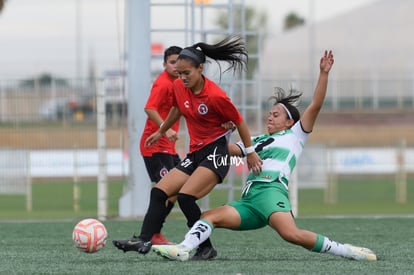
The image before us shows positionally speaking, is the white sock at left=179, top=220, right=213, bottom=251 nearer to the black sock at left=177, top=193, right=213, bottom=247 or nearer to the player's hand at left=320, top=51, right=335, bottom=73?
the black sock at left=177, top=193, right=213, bottom=247

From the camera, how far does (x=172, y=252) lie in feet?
26.8

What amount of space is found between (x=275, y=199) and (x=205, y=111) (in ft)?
3.11

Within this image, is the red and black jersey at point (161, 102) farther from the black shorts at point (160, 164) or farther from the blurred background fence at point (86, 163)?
the blurred background fence at point (86, 163)

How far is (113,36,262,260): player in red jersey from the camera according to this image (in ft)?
28.1

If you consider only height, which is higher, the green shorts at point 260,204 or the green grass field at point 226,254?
the green shorts at point 260,204

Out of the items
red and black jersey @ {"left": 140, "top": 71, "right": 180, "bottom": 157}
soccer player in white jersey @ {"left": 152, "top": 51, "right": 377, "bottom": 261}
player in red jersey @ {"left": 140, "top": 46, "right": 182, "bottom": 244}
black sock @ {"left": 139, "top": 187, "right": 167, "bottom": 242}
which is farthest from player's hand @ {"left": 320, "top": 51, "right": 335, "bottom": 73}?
red and black jersey @ {"left": 140, "top": 71, "right": 180, "bottom": 157}

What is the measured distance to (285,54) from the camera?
57188mm

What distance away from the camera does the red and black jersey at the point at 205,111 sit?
8547 mm

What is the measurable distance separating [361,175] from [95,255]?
19.9m

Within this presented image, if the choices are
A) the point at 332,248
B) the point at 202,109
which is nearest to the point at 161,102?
the point at 202,109

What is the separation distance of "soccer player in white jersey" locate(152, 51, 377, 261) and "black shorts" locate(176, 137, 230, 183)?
0.42 ft

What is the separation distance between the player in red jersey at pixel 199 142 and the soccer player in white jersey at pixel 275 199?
0.16 m

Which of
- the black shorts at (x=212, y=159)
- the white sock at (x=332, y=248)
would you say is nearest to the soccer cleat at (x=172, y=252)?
the black shorts at (x=212, y=159)

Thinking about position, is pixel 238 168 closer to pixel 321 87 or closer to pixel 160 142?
pixel 160 142
